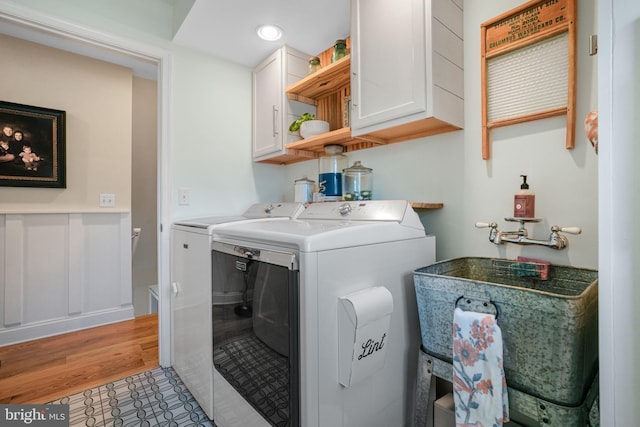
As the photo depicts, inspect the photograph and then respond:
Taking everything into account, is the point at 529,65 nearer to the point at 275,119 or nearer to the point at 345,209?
the point at 345,209

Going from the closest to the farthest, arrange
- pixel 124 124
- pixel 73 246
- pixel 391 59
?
pixel 391 59, pixel 73 246, pixel 124 124

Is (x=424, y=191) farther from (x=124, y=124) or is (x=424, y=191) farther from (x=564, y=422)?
(x=124, y=124)

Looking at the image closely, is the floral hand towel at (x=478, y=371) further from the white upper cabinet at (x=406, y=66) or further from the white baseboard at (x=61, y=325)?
the white baseboard at (x=61, y=325)

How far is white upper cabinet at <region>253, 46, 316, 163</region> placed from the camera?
2.06 metres

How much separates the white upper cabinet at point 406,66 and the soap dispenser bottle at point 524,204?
1.35 ft

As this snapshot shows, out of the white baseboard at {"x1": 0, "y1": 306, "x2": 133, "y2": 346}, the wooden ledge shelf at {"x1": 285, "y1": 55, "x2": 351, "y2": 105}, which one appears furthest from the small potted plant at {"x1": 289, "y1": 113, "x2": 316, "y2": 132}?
the white baseboard at {"x1": 0, "y1": 306, "x2": 133, "y2": 346}

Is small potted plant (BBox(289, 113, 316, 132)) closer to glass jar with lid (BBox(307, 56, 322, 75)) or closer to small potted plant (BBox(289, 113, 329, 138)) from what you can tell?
small potted plant (BBox(289, 113, 329, 138))

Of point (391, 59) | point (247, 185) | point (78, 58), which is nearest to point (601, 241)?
point (391, 59)

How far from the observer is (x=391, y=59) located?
136 centimetres

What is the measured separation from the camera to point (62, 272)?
2.52 metres

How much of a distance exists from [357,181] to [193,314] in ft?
3.90

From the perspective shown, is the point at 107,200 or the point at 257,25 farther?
the point at 107,200

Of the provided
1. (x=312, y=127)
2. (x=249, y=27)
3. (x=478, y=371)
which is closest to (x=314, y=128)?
(x=312, y=127)

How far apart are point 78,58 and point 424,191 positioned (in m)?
3.13
